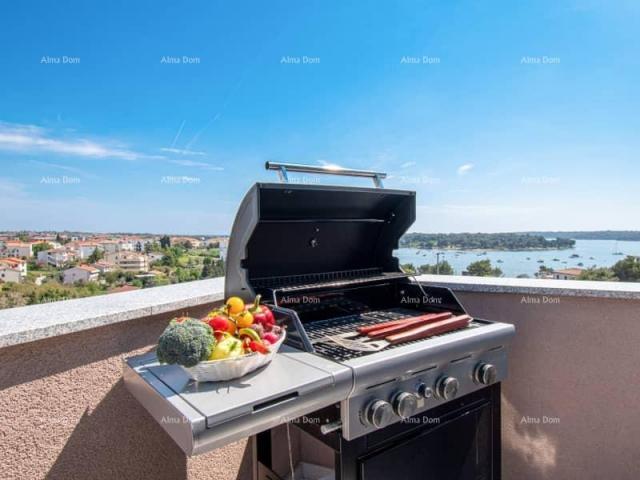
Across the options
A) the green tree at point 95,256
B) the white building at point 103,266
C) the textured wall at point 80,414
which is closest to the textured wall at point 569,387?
the textured wall at point 80,414

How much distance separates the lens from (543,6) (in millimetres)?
3506

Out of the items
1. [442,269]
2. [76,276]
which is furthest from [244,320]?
[442,269]

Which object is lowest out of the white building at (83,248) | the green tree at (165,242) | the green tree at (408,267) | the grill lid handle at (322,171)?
the green tree at (408,267)

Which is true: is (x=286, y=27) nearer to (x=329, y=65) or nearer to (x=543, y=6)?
(x=329, y=65)

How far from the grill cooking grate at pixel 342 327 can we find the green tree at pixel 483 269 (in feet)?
3.31

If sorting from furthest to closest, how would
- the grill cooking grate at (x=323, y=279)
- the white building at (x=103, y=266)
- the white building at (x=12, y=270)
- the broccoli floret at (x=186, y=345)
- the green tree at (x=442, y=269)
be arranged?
the green tree at (x=442, y=269)
the white building at (x=103, y=266)
the white building at (x=12, y=270)
the grill cooking grate at (x=323, y=279)
the broccoli floret at (x=186, y=345)

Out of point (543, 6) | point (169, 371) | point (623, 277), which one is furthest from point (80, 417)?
point (543, 6)

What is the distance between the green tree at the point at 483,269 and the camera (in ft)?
9.15

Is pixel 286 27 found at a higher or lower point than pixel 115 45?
lower

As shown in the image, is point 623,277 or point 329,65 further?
point 329,65

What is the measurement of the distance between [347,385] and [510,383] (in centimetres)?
174

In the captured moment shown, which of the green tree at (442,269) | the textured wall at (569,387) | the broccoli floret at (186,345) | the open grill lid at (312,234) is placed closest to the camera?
the broccoli floret at (186,345)

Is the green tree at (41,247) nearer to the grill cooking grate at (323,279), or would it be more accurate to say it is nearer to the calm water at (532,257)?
the grill cooking grate at (323,279)

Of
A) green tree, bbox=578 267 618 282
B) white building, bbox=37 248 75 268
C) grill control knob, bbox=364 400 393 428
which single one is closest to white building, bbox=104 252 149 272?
white building, bbox=37 248 75 268
